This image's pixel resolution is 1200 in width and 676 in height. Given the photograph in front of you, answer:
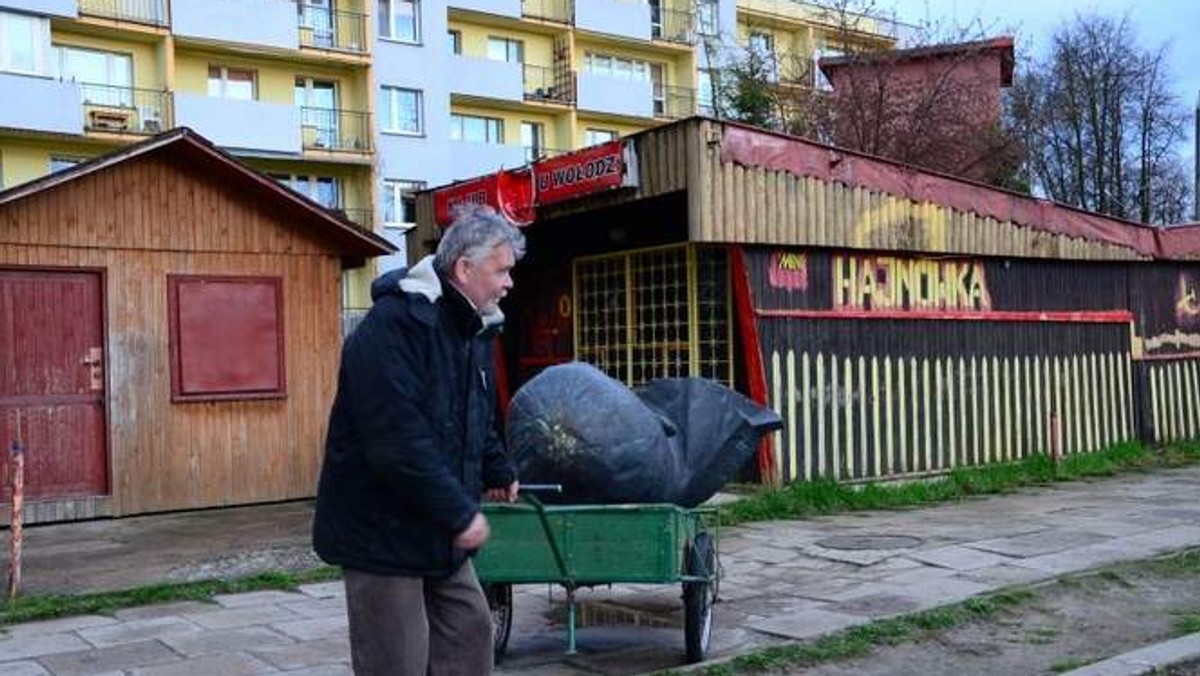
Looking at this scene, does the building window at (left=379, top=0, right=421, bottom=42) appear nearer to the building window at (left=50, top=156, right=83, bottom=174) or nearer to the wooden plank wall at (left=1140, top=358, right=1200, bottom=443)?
the building window at (left=50, top=156, right=83, bottom=174)

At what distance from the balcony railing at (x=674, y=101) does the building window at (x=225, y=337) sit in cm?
3311

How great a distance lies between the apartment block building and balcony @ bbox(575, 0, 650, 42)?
0.07m

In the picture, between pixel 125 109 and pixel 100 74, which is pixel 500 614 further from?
pixel 100 74

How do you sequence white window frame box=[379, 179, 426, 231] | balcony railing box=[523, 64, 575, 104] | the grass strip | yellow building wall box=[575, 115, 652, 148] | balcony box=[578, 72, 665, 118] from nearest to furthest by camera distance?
the grass strip, white window frame box=[379, 179, 426, 231], balcony railing box=[523, 64, 575, 104], balcony box=[578, 72, 665, 118], yellow building wall box=[575, 115, 652, 148]

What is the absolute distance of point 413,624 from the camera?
154 inches

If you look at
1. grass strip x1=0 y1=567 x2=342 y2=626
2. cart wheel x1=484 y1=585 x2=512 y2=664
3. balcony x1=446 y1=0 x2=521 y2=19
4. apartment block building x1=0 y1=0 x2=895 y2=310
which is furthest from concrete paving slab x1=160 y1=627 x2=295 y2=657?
balcony x1=446 y1=0 x2=521 y2=19

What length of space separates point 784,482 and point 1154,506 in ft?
11.5

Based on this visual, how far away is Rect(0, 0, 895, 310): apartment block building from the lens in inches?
1195

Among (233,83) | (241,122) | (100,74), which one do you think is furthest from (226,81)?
(100,74)

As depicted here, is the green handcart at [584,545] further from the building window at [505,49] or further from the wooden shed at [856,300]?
the building window at [505,49]

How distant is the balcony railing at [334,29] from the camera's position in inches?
1373

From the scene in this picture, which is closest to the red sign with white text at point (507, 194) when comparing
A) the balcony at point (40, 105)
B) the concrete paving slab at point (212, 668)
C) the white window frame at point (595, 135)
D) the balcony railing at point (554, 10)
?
the concrete paving slab at point (212, 668)

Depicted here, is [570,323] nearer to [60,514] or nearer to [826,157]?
[826,157]

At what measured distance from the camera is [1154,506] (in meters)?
11.9
